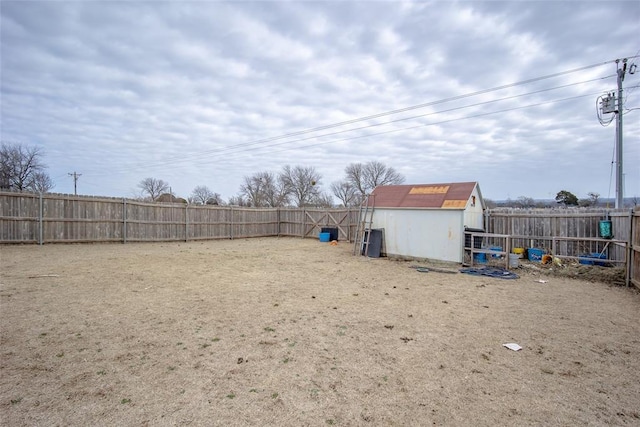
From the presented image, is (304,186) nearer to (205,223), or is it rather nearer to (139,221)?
(205,223)

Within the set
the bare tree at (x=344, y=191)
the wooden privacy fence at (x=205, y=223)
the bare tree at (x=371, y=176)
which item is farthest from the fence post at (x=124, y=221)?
the bare tree at (x=371, y=176)

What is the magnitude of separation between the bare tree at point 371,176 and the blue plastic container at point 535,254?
33827mm

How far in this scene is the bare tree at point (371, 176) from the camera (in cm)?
4362

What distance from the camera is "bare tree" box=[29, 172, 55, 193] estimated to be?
31.6 metres

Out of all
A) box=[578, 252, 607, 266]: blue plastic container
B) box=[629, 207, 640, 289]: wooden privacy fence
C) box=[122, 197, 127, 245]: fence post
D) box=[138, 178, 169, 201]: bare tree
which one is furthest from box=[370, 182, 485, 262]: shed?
box=[138, 178, 169, 201]: bare tree

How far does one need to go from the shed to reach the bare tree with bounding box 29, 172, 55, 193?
36901 mm

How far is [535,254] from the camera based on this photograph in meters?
9.57

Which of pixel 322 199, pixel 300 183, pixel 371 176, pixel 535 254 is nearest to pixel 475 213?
pixel 535 254

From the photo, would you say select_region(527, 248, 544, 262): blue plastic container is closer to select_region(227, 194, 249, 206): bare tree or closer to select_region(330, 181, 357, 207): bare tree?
select_region(330, 181, 357, 207): bare tree

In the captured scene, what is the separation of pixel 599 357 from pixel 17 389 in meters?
5.47

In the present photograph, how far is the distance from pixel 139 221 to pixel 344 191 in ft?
114

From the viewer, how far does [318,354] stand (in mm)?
3197

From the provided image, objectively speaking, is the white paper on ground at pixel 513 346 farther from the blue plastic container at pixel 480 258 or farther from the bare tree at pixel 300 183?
the bare tree at pixel 300 183

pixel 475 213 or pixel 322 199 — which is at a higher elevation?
pixel 322 199
